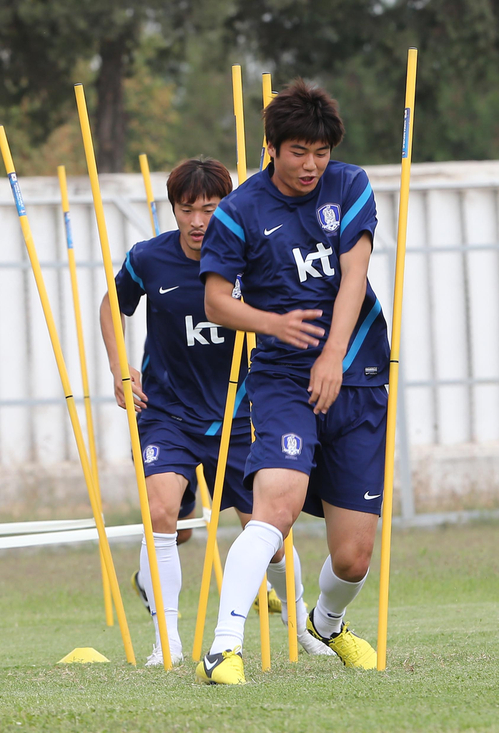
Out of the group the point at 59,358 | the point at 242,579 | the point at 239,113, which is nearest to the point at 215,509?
the point at 242,579

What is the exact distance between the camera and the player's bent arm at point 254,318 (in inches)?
144

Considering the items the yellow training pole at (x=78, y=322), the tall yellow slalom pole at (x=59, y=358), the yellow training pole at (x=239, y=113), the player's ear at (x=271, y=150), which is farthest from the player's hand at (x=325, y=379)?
→ the yellow training pole at (x=78, y=322)

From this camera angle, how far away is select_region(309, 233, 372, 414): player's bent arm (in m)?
3.69

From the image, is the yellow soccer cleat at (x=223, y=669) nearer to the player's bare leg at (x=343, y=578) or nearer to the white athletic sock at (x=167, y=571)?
the player's bare leg at (x=343, y=578)

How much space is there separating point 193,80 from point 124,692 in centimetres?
4084

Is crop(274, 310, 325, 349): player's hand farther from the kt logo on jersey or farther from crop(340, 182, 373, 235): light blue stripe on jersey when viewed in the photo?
the kt logo on jersey

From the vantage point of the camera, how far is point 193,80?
140 feet

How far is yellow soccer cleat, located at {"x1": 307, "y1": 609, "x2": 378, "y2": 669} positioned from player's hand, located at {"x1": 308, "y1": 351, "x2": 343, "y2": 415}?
114cm

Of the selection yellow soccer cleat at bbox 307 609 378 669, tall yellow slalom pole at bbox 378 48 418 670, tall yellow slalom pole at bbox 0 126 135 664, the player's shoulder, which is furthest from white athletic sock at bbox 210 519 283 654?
the player's shoulder

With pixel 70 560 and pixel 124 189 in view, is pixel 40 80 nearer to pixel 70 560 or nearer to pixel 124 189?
pixel 124 189

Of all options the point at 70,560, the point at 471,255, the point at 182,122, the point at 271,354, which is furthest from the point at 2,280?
the point at 182,122

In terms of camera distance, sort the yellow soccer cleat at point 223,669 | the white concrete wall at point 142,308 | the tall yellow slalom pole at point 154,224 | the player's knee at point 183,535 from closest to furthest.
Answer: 1. the yellow soccer cleat at point 223,669
2. the tall yellow slalom pole at point 154,224
3. the player's knee at point 183,535
4. the white concrete wall at point 142,308

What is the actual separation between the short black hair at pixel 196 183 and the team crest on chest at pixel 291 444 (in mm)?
1582

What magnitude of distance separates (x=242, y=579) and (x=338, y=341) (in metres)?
0.82
